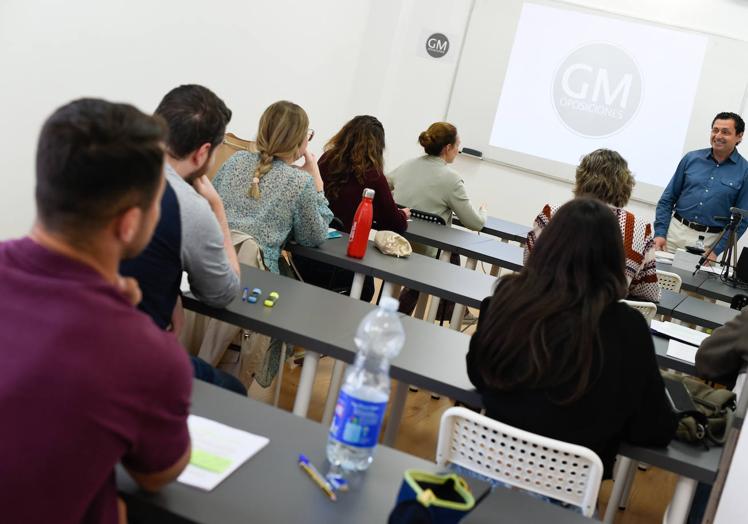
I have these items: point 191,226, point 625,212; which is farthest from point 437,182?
point 191,226

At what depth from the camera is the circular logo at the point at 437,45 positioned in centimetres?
783

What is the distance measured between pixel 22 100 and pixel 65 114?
3.35m

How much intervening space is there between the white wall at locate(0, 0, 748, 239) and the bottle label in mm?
2493

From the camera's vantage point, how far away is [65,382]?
1083 millimetres

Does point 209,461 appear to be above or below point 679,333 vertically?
below

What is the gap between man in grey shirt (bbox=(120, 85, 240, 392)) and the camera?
6.99 feet

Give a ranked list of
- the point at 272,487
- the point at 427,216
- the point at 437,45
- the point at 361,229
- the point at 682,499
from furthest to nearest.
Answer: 1. the point at 437,45
2. the point at 427,216
3. the point at 361,229
4. the point at 682,499
5. the point at 272,487

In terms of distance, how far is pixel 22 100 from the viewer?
13.6ft

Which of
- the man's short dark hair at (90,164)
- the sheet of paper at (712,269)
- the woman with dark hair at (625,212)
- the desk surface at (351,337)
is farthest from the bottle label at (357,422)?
the sheet of paper at (712,269)

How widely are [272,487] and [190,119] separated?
1.17m

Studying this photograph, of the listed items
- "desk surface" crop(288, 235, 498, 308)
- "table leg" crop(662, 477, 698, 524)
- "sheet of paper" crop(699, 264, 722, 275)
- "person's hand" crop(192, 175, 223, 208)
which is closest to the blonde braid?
"desk surface" crop(288, 235, 498, 308)

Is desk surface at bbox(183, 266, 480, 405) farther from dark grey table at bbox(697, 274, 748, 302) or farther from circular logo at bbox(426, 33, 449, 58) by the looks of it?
circular logo at bbox(426, 33, 449, 58)

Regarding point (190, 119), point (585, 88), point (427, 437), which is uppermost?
point (585, 88)

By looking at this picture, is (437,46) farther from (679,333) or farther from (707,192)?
(679,333)
